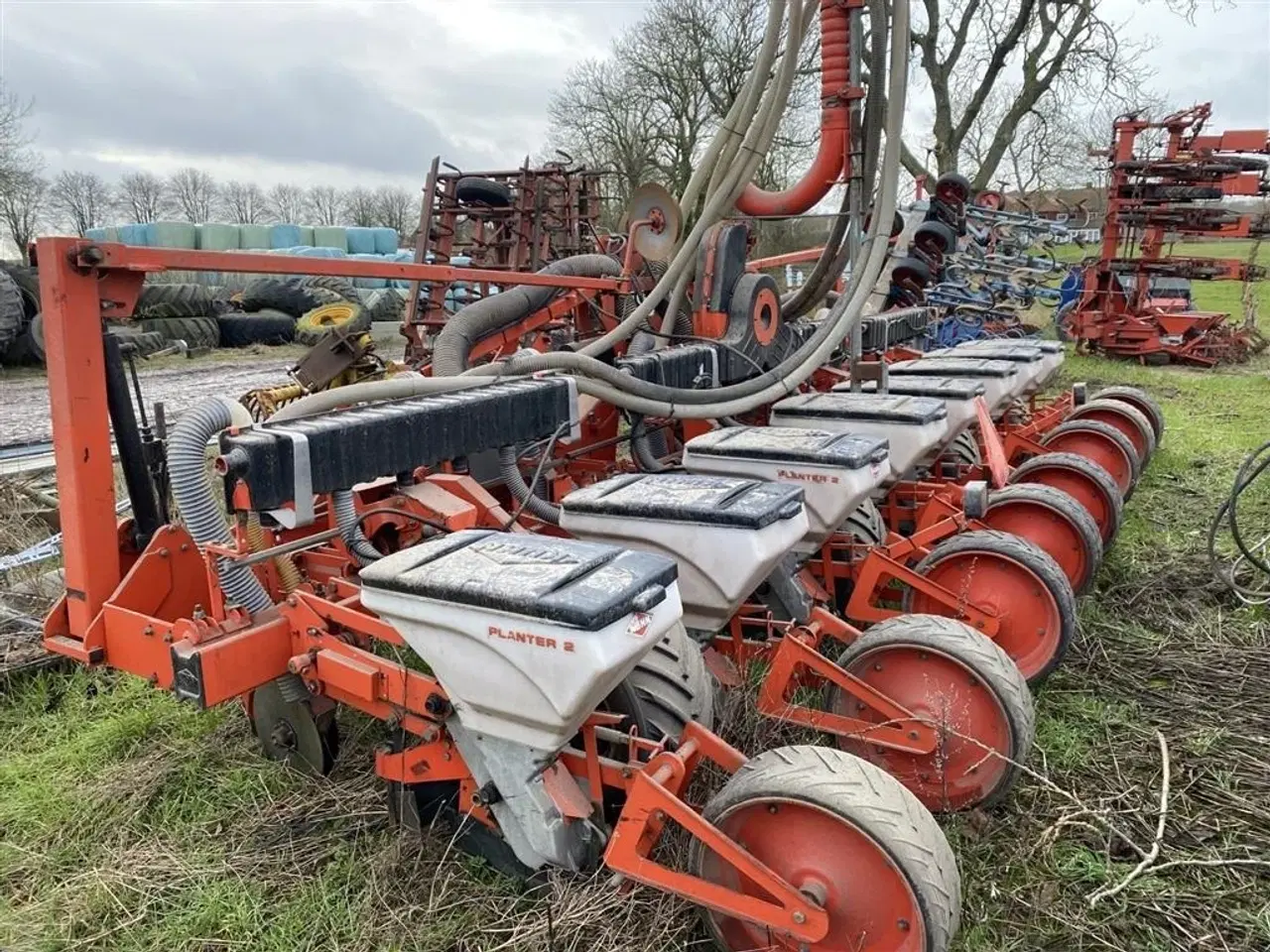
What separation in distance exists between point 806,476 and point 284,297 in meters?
17.0

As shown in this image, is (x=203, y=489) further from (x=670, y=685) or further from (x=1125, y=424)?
(x=1125, y=424)

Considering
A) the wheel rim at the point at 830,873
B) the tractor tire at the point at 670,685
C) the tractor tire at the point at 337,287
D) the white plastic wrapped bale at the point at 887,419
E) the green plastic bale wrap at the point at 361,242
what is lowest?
the wheel rim at the point at 830,873

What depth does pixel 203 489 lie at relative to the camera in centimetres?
264

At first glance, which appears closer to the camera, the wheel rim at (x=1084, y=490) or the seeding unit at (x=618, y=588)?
the seeding unit at (x=618, y=588)

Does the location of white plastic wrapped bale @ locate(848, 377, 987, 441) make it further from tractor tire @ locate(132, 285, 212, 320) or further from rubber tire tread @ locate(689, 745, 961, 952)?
tractor tire @ locate(132, 285, 212, 320)

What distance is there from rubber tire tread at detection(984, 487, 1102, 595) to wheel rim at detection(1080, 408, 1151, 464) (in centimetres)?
253

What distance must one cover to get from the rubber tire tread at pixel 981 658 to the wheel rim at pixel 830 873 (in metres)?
0.86

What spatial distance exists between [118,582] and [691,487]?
1.80 meters

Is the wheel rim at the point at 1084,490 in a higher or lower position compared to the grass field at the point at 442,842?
higher

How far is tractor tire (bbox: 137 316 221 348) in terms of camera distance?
54.6ft

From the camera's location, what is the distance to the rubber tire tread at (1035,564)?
3520 millimetres

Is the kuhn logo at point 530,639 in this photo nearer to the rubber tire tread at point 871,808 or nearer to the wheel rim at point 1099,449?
the rubber tire tread at point 871,808

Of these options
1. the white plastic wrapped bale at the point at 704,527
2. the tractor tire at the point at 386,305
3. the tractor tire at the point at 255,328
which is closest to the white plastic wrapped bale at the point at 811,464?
the white plastic wrapped bale at the point at 704,527

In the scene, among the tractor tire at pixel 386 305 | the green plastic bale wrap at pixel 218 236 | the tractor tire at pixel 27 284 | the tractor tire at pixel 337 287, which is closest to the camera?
the tractor tire at pixel 27 284
